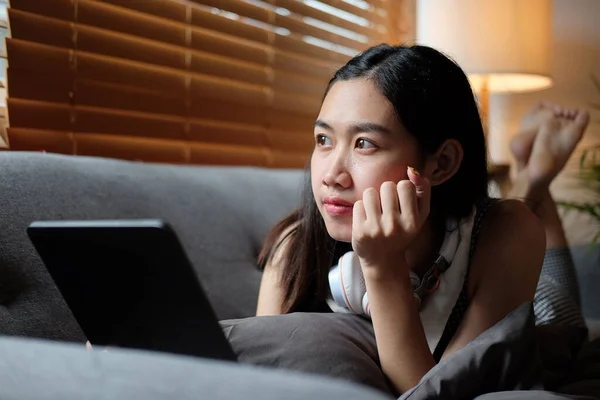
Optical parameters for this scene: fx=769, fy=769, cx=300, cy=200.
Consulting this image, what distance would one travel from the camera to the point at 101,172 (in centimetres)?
133

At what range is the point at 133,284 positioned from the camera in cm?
77

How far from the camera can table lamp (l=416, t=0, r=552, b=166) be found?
8.25 ft

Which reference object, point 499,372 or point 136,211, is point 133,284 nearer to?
point 499,372

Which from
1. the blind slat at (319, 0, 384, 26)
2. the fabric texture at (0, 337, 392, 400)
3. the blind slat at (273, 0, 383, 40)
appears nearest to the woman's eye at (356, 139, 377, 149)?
the fabric texture at (0, 337, 392, 400)

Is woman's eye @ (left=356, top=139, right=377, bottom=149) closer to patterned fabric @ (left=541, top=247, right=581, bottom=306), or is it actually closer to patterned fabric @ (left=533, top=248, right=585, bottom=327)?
patterned fabric @ (left=533, top=248, right=585, bottom=327)

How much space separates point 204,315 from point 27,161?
60cm

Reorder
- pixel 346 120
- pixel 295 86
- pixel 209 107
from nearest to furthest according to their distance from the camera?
pixel 346 120 → pixel 209 107 → pixel 295 86

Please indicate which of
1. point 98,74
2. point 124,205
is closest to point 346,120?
point 124,205

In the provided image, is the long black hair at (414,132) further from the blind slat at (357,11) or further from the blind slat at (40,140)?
the blind slat at (357,11)

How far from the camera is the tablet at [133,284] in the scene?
71 centimetres

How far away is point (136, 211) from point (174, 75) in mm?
621

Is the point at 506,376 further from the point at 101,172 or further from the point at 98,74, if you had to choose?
the point at 98,74

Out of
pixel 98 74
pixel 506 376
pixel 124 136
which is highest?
pixel 98 74

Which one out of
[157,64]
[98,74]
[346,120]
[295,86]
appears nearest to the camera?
[346,120]
